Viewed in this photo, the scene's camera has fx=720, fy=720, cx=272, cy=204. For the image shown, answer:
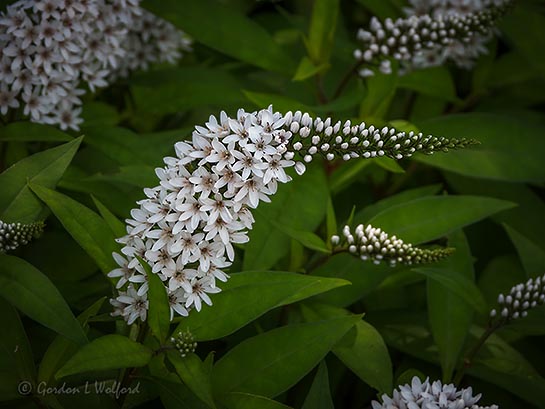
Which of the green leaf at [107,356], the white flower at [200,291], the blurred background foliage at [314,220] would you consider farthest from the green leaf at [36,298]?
the white flower at [200,291]

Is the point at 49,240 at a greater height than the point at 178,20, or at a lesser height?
lesser

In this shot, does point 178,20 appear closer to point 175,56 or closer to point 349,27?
point 175,56

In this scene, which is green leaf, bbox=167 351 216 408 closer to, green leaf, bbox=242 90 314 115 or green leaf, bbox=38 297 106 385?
green leaf, bbox=38 297 106 385

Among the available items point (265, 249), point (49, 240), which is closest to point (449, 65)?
point (265, 249)

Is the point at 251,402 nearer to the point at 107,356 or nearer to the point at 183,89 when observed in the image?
the point at 107,356

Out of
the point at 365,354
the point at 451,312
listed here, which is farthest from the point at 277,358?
the point at 451,312

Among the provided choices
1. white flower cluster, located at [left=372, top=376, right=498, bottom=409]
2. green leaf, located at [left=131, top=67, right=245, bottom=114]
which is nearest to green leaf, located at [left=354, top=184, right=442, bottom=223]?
green leaf, located at [left=131, top=67, right=245, bottom=114]
